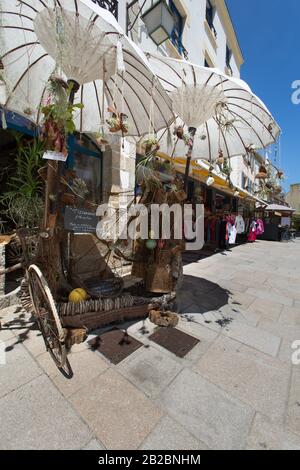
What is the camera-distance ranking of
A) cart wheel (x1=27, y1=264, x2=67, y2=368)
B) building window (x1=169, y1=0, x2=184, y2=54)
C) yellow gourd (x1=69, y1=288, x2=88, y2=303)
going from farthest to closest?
building window (x1=169, y1=0, x2=184, y2=54)
yellow gourd (x1=69, y1=288, x2=88, y2=303)
cart wheel (x1=27, y1=264, x2=67, y2=368)

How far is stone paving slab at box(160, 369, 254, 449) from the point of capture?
166 centimetres

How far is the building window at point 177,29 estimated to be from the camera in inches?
350

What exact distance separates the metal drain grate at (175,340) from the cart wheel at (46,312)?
4.07 feet

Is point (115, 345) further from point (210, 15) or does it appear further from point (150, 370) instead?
point (210, 15)

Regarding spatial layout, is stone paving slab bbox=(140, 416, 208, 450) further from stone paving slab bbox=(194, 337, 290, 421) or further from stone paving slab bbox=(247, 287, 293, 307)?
stone paving slab bbox=(247, 287, 293, 307)

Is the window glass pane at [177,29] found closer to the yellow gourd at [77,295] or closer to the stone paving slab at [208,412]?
the yellow gourd at [77,295]

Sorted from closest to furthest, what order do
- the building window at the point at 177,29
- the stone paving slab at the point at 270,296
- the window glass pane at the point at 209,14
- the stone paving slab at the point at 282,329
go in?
the stone paving slab at the point at 282,329, the stone paving slab at the point at 270,296, the building window at the point at 177,29, the window glass pane at the point at 209,14

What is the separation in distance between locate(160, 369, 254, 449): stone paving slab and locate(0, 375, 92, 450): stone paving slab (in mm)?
780

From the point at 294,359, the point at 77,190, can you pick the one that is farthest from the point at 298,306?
the point at 77,190

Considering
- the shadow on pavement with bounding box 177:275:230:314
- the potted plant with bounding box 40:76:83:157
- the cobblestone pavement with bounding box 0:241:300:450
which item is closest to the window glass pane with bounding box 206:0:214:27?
the potted plant with bounding box 40:76:83:157

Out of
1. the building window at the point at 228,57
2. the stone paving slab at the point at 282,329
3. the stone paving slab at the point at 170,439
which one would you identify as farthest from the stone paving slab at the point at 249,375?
the building window at the point at 228,57

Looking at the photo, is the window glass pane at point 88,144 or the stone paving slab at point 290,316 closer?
the stone paving slab at point 290,316

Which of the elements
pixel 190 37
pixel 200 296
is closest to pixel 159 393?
pixel 200 296
